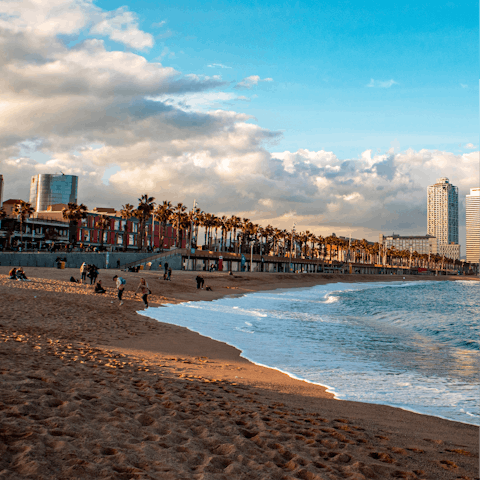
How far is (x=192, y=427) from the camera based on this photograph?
5473mm

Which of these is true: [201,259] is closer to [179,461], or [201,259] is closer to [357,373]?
[357,373]

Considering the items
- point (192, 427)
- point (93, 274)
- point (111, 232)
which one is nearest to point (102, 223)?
point (111, 232)

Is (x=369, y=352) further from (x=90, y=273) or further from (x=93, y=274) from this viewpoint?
(x=90, y=273)

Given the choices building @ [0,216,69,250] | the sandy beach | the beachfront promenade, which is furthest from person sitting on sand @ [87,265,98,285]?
building @ [0,216,69,250]

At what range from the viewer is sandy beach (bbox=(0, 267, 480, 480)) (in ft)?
14.0

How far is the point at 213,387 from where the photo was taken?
8.00 m

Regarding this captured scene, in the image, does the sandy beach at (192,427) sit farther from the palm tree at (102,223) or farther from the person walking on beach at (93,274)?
the palm tree at (102,223)

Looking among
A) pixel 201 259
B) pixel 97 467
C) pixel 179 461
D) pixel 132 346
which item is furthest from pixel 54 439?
pixel 201 259

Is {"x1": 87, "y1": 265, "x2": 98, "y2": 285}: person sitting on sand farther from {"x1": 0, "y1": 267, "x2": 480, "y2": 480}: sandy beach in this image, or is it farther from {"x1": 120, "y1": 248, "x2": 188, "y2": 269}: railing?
{"x1": 120, "y1": 248, "x2": 188, "y2": 269}: railing

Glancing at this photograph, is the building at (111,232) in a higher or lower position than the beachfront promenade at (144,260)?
higher

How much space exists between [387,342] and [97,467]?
47.0ft

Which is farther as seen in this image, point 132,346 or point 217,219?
point 217,219

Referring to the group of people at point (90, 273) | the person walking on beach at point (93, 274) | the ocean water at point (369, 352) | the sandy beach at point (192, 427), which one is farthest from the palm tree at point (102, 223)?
the sandy beach at point (192, 427)

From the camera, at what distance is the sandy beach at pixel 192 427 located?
14.0 feet
